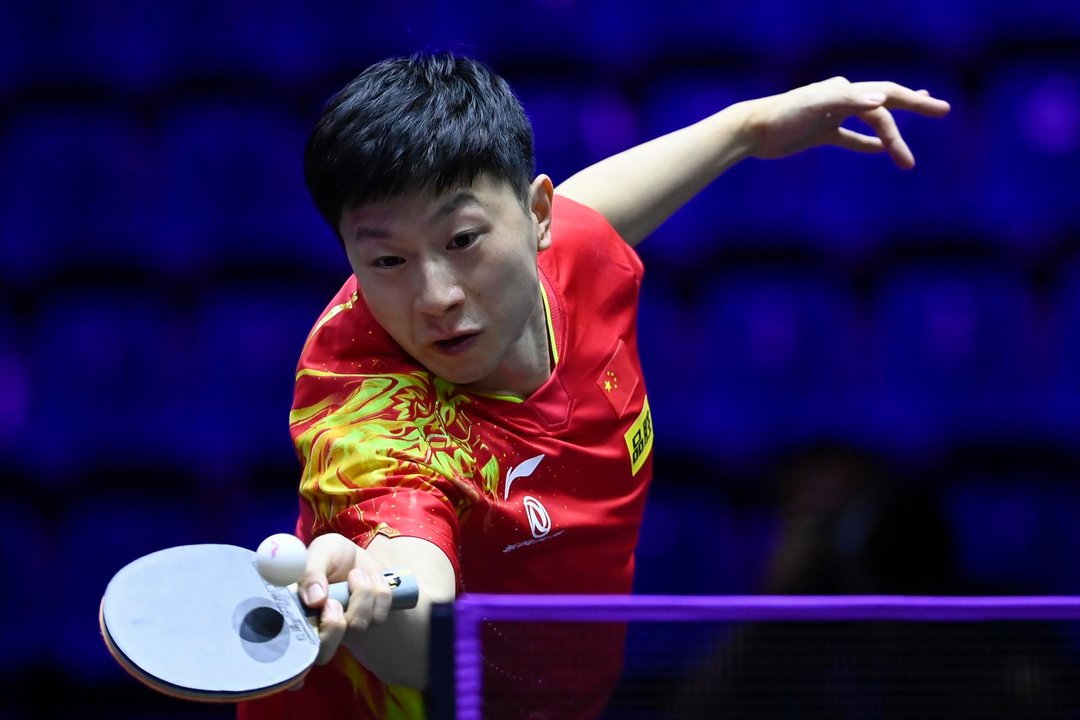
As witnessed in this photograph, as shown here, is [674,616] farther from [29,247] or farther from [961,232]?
[29,247]

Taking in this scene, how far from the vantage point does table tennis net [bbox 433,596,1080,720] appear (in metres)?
1.44

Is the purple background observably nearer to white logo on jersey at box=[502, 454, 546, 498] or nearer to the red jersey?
the red jersey

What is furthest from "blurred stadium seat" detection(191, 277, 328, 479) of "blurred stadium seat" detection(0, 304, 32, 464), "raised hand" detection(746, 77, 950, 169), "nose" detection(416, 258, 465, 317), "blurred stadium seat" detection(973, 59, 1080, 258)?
"nose" detection(416, 258, 465, 317)

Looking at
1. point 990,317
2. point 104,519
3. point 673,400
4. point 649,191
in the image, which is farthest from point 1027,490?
point 104,519

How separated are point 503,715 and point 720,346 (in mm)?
2512

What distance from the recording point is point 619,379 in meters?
2.29

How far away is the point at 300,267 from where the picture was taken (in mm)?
4051

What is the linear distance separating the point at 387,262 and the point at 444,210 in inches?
3.9

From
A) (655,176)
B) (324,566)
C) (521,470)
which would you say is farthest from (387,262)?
(655,176)

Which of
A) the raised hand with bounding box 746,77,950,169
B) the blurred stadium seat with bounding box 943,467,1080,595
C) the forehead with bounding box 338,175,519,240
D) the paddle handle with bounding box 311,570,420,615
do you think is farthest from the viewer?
the blurred stadium seat with bounding box 943,467,1080,595

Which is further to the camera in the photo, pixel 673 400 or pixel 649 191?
pixel 673 400

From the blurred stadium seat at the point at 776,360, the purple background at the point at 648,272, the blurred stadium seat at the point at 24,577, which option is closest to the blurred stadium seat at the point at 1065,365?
the purple background at the point at 648,272

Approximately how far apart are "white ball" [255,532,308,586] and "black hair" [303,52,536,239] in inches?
22.4

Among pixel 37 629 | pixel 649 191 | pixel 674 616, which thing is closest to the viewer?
pixel 674 616
